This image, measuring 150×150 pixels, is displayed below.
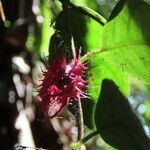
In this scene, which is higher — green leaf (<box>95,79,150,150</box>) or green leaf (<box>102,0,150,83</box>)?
green leaf (<box>102,0,150,83</box>)

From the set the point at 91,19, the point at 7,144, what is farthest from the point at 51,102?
the point at 7,144

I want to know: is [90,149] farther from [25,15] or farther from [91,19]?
[91,19]

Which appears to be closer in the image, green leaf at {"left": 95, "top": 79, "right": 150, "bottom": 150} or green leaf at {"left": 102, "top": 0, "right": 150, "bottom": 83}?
green leaf at {"left": 95, "top": 79, "right": 150, "bottom": 150}

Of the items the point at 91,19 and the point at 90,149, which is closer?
the point at 91,19
